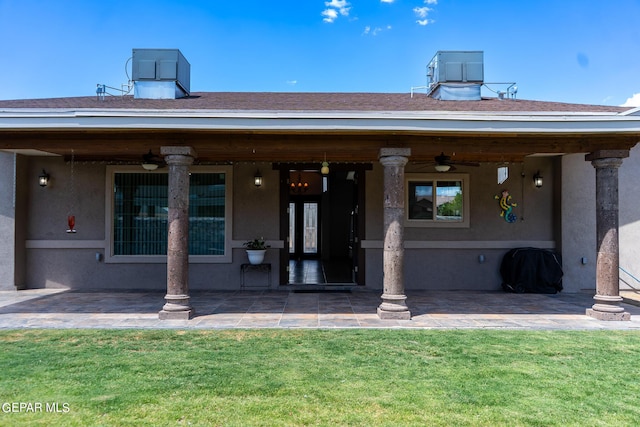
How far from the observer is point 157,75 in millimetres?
8773

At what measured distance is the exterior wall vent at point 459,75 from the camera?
9.12 m

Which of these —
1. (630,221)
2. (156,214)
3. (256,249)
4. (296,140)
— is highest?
(296,140)

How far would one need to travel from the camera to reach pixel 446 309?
635cm

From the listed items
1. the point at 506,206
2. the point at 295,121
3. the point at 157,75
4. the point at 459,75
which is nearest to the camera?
the point at 295,121

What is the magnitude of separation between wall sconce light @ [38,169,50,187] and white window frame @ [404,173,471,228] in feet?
22.9

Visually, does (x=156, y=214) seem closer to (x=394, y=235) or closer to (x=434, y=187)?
(x=394, y=235)

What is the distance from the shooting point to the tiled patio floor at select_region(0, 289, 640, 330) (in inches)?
211

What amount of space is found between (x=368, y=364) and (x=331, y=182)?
10408 millimetres

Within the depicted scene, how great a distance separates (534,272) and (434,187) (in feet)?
8.05

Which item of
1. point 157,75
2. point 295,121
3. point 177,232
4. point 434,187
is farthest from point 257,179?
point 434,187

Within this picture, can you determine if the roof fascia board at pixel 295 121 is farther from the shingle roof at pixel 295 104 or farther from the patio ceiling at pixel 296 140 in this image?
the shingle roof at pixel 295 104

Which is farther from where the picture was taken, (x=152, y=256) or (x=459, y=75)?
(x=459, y=75)

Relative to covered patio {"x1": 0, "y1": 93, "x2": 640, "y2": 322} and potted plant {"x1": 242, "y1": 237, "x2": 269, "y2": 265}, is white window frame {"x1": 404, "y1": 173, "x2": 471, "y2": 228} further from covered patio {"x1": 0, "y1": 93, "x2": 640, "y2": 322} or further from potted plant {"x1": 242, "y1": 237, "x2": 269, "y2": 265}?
potted plant {"x1": 242, "y1": 237, "x2": 269, "y2": 265}

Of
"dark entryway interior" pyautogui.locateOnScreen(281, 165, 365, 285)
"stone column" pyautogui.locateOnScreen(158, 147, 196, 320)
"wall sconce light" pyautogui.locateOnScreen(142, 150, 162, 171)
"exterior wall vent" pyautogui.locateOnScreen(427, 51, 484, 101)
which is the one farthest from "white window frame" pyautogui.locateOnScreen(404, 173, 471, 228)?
"dark entryway interior" pyautogui.locateOnScreen(281, 165, 365, 285)
